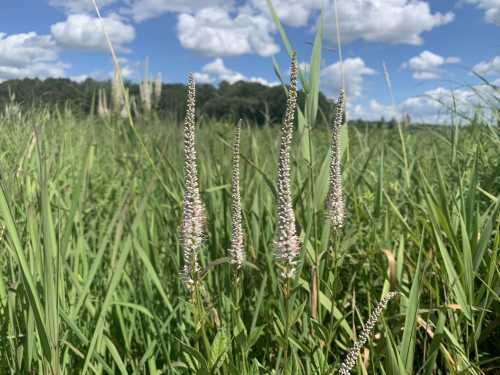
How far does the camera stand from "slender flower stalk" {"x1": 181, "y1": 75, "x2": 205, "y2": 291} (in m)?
1.18

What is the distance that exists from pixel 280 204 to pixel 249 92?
16862mm

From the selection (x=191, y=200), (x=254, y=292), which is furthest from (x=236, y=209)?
(x=254, y=292)

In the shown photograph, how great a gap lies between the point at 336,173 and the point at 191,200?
508 millimetres

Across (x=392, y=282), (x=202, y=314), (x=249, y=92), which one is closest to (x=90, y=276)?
(x=202, y=314)

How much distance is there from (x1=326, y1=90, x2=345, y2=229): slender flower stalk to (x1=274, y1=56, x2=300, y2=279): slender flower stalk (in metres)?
0.30

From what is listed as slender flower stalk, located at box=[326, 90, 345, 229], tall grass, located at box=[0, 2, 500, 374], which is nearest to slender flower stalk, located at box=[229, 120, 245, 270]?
tall grass, located at box=[0, 2, 500, 374]

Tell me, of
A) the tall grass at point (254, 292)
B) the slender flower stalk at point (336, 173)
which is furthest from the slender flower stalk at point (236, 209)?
the slender flower stalk at point (336, 173)

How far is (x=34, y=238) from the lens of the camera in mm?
1562

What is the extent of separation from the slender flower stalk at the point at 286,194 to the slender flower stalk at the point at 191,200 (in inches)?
8.7

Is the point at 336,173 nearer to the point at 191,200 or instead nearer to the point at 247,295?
the point at 191,200

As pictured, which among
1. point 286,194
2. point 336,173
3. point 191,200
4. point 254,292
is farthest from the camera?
point 254,292

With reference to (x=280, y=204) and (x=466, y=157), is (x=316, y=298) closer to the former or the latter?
(x=280, y=204)

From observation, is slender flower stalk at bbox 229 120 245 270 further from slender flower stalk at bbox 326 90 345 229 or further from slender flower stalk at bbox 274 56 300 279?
slender flower stalk at bbox 326 90 345 229

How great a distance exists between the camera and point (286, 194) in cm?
118
